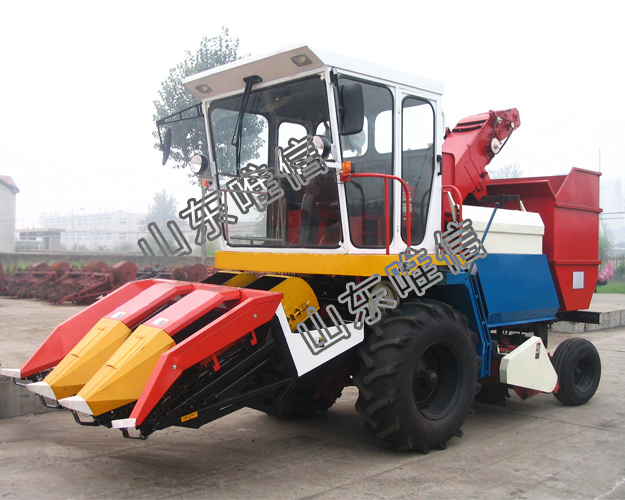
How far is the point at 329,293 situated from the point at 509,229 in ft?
6.57

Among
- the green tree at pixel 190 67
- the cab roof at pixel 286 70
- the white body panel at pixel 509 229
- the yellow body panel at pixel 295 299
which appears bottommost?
the yellow body panel at pixel 295 299

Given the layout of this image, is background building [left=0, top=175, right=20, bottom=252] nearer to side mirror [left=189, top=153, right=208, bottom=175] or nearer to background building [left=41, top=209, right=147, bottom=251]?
background building [left=41, top=209, right=147, bottom=251]

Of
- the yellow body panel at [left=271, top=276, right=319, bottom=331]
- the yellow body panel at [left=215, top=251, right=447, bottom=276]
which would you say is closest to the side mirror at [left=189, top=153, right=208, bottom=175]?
the yellow body panel at [left=215, top=251, right=447, bottom=276]

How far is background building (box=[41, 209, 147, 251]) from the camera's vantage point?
45.2 ft

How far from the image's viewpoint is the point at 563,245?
6.64 meters

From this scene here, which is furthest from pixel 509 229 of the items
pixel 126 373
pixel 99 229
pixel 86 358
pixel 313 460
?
pixel 99 229

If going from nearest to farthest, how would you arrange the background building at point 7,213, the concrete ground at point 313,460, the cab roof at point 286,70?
1. the concrete ground at point 313,460
2. the cab roof at point 286,70
3. the background building at point 7,213

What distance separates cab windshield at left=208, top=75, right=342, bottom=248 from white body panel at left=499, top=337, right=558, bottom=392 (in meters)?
2.17

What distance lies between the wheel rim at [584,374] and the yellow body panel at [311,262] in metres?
2.63

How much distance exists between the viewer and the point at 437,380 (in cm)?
516

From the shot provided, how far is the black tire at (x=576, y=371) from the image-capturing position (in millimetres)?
6402

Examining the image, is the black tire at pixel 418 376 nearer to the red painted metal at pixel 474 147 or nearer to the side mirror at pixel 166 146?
the red painted metal at pixel 474 147

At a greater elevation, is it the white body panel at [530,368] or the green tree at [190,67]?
the green tree at [190,67]

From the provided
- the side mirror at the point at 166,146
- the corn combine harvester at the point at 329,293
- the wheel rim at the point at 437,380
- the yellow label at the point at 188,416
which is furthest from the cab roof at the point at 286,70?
the yellow label at the point at 188,416
